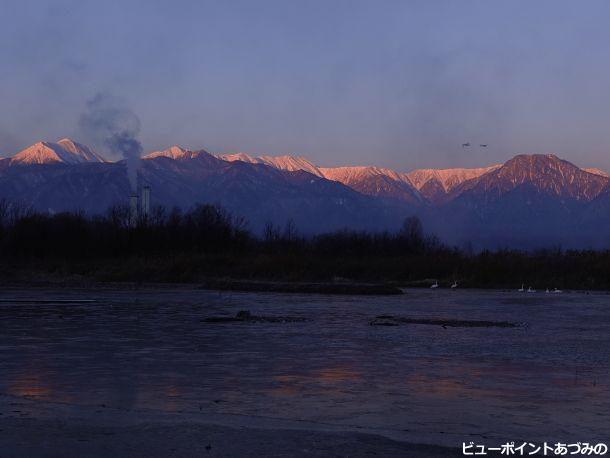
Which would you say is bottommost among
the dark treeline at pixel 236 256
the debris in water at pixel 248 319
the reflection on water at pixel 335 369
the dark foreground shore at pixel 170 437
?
the dark foreground shore at pixel 170 437

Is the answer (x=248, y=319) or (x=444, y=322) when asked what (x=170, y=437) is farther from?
(x=444, y=322)

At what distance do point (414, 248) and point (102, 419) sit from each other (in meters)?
59.4

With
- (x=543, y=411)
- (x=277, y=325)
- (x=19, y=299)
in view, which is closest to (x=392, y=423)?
(x=543, y=411)

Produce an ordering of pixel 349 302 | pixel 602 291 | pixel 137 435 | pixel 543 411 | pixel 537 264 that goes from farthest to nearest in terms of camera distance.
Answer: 1. pixel 537 264
2. pixel 602 291
3. pixel 349 302
4. pixel 543 411
5. pixel 137 435

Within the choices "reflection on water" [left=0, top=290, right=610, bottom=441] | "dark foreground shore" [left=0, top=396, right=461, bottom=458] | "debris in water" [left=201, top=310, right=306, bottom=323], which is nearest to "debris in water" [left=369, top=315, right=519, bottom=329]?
"reflection on water" [left=0, top=290, right=610, bottom=441]

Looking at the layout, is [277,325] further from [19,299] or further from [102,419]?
[19,299]

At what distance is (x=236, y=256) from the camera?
63.4 m

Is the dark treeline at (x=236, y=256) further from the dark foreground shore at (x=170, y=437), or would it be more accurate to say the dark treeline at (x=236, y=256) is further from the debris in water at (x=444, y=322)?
the dark foreground shore at (x=170, y=437)

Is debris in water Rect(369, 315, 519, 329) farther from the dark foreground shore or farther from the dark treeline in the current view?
the dark treeline

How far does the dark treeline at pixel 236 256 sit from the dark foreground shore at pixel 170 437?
130 ft

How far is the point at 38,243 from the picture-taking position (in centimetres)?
7231

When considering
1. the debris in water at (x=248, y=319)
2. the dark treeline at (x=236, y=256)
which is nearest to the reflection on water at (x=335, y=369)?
the debris in water at (x=248, y=319)

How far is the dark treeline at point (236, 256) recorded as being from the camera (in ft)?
170

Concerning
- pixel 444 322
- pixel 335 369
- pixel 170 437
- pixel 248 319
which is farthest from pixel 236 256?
pixel 170 437
